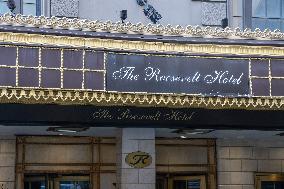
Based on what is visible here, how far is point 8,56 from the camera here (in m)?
12.5

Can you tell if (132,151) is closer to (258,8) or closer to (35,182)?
(35,182)

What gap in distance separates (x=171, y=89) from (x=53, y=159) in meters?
4.71

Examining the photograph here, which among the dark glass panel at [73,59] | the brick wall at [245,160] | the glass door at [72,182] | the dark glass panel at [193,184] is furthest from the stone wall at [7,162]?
the brick wall at [245,160]

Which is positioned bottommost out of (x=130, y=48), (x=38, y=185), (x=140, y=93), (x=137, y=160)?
(x=38, y=185)

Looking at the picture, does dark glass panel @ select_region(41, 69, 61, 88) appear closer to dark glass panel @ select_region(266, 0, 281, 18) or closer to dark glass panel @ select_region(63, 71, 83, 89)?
dark glass panel @ select_region(63, 71, 83, 89)

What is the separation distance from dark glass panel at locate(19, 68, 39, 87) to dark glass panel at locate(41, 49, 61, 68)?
0.32 metres

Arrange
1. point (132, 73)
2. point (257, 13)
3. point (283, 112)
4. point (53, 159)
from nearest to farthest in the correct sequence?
point (132, 73) → point (283, 112) → point (53, 159) → point (257, 13)

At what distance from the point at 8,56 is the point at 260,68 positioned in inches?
236

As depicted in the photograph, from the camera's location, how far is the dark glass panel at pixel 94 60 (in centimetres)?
1303

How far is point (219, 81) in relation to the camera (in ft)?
45.2

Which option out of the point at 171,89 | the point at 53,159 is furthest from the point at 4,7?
the point at 171,89

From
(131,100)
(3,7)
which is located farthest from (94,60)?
(3,7)

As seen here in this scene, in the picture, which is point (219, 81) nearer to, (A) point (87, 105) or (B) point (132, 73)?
(B) point (132, 73)

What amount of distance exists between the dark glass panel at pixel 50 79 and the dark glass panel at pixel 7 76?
2.05 feet
